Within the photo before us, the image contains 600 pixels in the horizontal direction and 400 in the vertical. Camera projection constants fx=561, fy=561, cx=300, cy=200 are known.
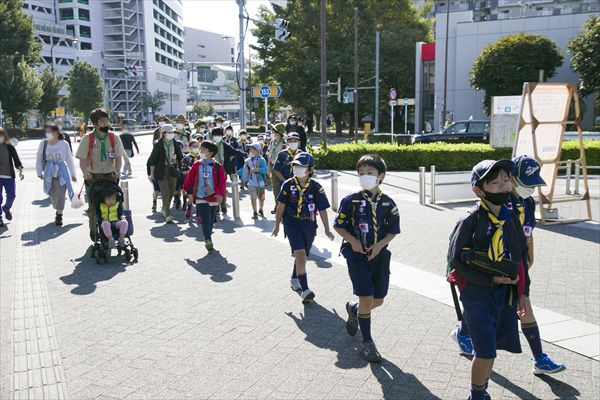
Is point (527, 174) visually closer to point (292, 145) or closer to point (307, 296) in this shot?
point (307, 296)

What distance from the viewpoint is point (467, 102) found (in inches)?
1638

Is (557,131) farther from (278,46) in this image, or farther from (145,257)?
(278,46)

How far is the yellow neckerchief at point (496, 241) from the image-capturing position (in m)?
3.44

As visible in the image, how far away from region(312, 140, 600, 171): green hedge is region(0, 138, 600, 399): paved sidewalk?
33.7ft

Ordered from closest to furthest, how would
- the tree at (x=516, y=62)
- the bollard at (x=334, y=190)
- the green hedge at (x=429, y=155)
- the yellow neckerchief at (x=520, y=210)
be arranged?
the yellow neckerchief at (x=520, y=210) → the bollard at (x=334, y=190) → the green hedge at (x=429, y=155) → the tree at (x=516, y=62)

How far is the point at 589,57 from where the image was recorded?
104 ft

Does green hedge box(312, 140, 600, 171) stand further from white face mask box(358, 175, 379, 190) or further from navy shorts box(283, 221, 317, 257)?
white face mask box(358, 175, 379, 190)

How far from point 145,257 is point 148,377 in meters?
4.18

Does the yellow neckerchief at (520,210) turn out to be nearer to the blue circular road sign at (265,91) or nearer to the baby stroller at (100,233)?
the baby stroller at (100,233)

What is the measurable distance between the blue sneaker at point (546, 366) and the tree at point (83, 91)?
62.0 metres

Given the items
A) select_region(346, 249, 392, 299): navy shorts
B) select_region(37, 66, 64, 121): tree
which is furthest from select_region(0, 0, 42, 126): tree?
select_region(346, 249, 392, 299): navy shorts

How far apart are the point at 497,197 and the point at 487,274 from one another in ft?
1.57

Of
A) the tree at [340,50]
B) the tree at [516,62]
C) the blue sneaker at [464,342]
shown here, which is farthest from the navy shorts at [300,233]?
the tree at [340,50]

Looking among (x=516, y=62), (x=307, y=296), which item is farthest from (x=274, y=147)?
(x=516, y=62)
